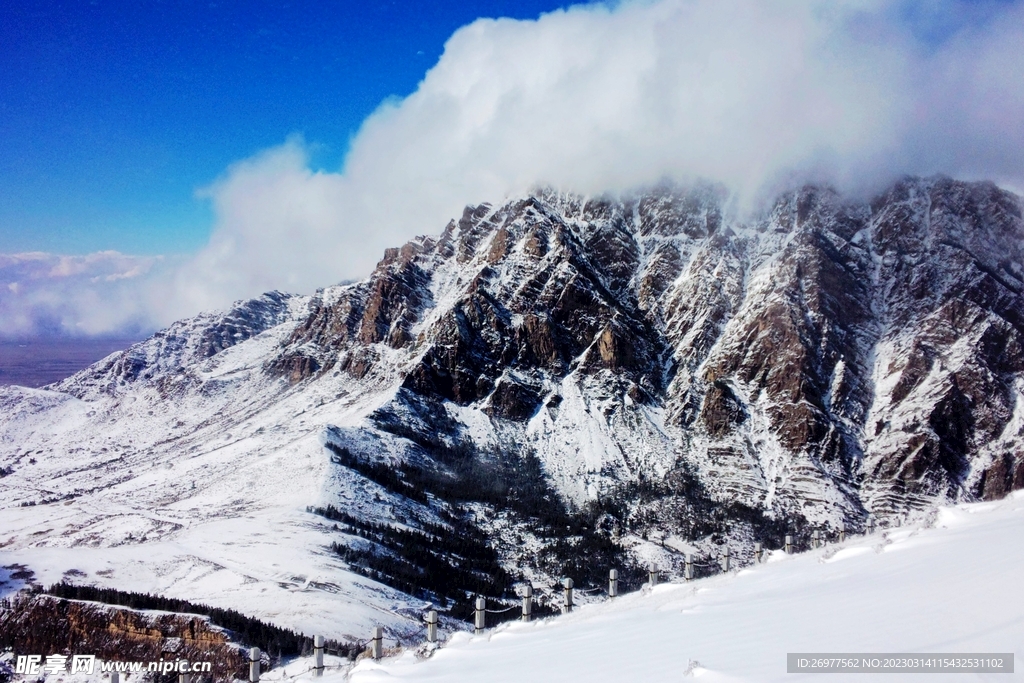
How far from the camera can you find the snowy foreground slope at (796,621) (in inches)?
350

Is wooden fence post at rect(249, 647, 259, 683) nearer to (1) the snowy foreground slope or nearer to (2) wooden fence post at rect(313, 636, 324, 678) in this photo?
(2) wooden fence post at rect(313, 636, 324, 678)

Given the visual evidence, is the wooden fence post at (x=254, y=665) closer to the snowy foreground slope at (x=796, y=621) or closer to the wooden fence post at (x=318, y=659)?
the wooden fence post at (x=318, y=659)

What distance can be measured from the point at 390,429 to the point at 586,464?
183ft

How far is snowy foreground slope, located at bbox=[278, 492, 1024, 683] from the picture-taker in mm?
8883

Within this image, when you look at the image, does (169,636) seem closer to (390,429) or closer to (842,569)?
(842,569)

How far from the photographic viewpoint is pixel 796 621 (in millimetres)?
10766

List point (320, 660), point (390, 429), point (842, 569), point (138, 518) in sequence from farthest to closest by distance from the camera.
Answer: point (390, 429) < point (138, 518) < point (320, 660) < point (842, 569)

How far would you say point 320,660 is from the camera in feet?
59.1

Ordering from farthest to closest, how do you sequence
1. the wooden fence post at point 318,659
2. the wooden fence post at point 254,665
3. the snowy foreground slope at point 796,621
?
the wooden fence post at point 254,665 < the wooden fence post at point 318,659 < the snowy foreground slope at point 796,621

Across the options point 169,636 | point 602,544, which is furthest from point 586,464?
point 169,636

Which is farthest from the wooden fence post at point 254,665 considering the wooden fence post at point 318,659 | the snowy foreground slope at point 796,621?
the snowy foreground slope at point 796,621

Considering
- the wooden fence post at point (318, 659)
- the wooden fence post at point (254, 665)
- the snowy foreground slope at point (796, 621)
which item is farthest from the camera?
the wooden fence post at point (254, 665)

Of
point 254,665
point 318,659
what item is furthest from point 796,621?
point 254,665

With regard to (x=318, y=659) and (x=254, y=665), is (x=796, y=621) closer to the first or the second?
(x=318, y=659)
